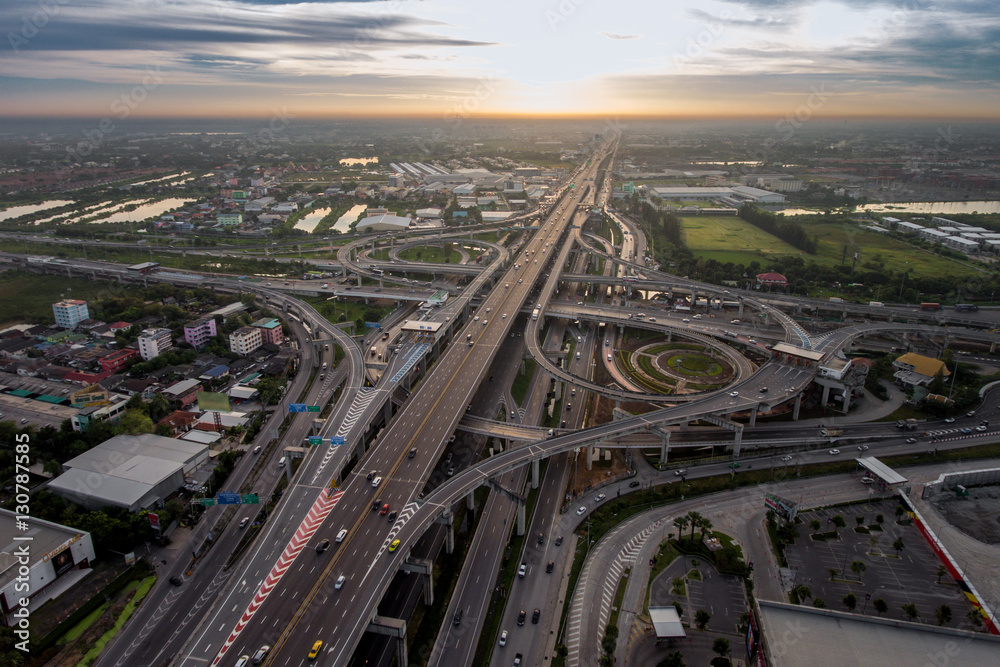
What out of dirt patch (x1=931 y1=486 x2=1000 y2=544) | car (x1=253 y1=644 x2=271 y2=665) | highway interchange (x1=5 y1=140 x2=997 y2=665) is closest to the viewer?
car (x1=253 y1=644 x2=271 y2=665)

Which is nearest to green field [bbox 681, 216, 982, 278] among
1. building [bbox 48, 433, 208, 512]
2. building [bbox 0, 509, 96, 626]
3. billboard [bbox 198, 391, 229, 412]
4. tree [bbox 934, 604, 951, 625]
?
tree [bbox 934, 604, 951, 625]

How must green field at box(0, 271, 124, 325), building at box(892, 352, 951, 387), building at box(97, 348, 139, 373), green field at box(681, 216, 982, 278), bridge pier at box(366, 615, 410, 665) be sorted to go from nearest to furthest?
bridge pier at box(366, 615, 410, 665) → building at box(892, 352, 951, 387) → building at box(97, 348, 139, 373) → green field at box(0, 271, 124, 325) → green field at box(681, 216, 982, 278)

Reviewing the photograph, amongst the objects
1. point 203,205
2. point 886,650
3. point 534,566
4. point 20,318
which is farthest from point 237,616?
point 203,205

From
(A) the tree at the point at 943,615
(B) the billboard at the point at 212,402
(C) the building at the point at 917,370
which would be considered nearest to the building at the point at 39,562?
(B) the billboard at the point at 212,402

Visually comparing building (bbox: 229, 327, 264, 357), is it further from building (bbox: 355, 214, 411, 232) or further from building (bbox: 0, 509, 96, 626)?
building (bbox: 355, 214, 411, 232)

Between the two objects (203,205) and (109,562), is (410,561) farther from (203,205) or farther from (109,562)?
(203,205)

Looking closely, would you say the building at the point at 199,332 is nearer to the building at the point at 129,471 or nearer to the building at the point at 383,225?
the building at the point at 129,471

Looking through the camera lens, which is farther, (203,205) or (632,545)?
(203,205)
